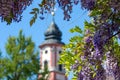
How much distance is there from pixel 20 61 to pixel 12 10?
80.2 ft

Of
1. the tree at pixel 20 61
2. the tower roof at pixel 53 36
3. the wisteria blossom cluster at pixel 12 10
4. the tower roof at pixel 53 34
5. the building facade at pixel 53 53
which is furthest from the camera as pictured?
the tower roof at pixel 53 34

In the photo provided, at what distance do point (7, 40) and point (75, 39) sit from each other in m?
24.8

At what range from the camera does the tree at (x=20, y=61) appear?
26.9 metres

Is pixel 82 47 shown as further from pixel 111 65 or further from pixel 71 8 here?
pixel 71 8

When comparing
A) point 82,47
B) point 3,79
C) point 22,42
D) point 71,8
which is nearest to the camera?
point 71,8

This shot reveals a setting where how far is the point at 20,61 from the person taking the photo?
27562 millimetres

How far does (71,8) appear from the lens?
366 centimetres

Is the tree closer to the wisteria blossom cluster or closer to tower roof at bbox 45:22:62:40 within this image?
the wisteria blossom cluster

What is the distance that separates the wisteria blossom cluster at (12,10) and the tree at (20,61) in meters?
23.4

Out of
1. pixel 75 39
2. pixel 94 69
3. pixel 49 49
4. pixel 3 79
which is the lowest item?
pixel 94 69

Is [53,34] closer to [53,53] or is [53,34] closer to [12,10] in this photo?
[53,53]

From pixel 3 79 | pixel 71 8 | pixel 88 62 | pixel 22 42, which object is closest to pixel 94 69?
pixel 88 62

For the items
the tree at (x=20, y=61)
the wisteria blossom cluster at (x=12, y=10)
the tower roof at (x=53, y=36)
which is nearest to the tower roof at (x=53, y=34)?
the tower roof at (x=53, y=36)

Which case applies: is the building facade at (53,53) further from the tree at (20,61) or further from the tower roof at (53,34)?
the tree at (20,61)
